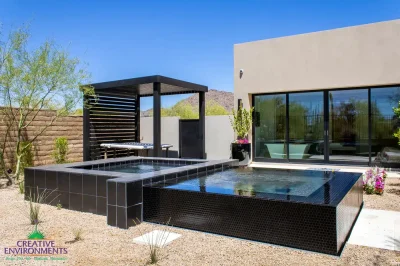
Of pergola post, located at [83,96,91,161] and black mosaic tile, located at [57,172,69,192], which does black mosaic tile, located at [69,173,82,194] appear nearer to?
black mosaic tile, located at [57,172,69,192]

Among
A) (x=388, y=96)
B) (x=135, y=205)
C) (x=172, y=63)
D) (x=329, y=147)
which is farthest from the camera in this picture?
(x=172, y=63)

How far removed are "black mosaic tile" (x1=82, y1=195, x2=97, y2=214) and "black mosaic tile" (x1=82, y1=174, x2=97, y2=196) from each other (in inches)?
3.2

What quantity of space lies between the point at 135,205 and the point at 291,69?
25.7 ft

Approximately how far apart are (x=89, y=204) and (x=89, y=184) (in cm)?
34

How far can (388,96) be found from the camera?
31.9 ft

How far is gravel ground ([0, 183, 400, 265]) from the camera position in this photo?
352 centimetres

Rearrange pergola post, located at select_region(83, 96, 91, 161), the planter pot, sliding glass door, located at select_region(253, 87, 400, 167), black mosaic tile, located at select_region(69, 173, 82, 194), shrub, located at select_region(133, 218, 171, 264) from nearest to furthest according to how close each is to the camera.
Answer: shrub, located at select_region(133, 218, 171, 264)
black mosaic tile, located at select_region(69, 173, 82, 194)
sliding glass door, located at select_region(253, 87, 400, 167)
the planter pot
pergola post, located at select_region(83, 96, 91, 161)

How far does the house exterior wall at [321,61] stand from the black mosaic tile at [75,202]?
7.44m

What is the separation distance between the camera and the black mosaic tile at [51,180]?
6.11 m

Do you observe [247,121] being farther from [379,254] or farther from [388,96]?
[379,254]

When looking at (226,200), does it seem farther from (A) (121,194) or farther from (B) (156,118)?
(B) (156,118)

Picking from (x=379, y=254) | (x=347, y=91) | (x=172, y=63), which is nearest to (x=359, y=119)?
(x=347, y=91)

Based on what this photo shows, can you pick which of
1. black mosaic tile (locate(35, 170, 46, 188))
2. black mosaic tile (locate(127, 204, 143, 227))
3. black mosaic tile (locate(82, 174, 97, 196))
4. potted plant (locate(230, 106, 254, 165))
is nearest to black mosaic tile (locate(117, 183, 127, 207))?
black mosaic tile (locate(127, 204, 143, 227))

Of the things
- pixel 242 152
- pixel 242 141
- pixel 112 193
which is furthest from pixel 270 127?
pixel 112 193
